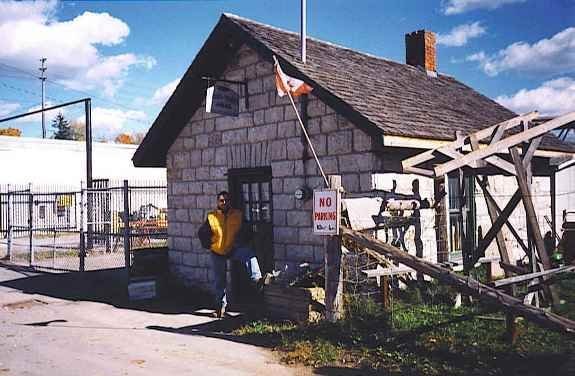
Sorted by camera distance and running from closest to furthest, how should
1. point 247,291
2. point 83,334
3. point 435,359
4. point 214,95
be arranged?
point 435,359 < point 83,334 < point 214,95 < point 247,291

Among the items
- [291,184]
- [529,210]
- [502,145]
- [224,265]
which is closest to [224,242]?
[224,265]

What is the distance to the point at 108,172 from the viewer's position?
116ft

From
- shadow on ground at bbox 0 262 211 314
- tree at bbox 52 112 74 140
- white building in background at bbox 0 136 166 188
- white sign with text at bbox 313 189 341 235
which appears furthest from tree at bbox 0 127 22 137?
white sign with text at bbox 313 189 341 235

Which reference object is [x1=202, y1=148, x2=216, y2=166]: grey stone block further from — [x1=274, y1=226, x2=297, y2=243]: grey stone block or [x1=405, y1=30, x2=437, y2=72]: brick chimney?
[x1=405, y1=30, x2=437, y2=72]: brick chimney

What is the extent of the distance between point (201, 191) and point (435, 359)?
266 inches

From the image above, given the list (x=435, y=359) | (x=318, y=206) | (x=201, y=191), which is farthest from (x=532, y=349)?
(x=201, y=191)

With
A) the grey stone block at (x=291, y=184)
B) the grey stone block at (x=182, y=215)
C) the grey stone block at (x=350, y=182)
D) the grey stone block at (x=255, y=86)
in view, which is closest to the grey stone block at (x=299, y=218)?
the grey stone block at (x=291, y=184)

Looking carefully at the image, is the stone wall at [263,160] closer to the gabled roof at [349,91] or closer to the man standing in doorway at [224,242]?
the gabled roof at [349,91]

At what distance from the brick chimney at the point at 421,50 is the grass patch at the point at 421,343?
9.11 m

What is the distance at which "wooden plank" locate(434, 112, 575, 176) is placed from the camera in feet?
22.7

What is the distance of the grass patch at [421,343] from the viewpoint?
226 inches

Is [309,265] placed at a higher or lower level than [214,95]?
lower

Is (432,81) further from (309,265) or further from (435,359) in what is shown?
(435,359)

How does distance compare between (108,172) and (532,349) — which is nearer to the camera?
(532,349)
